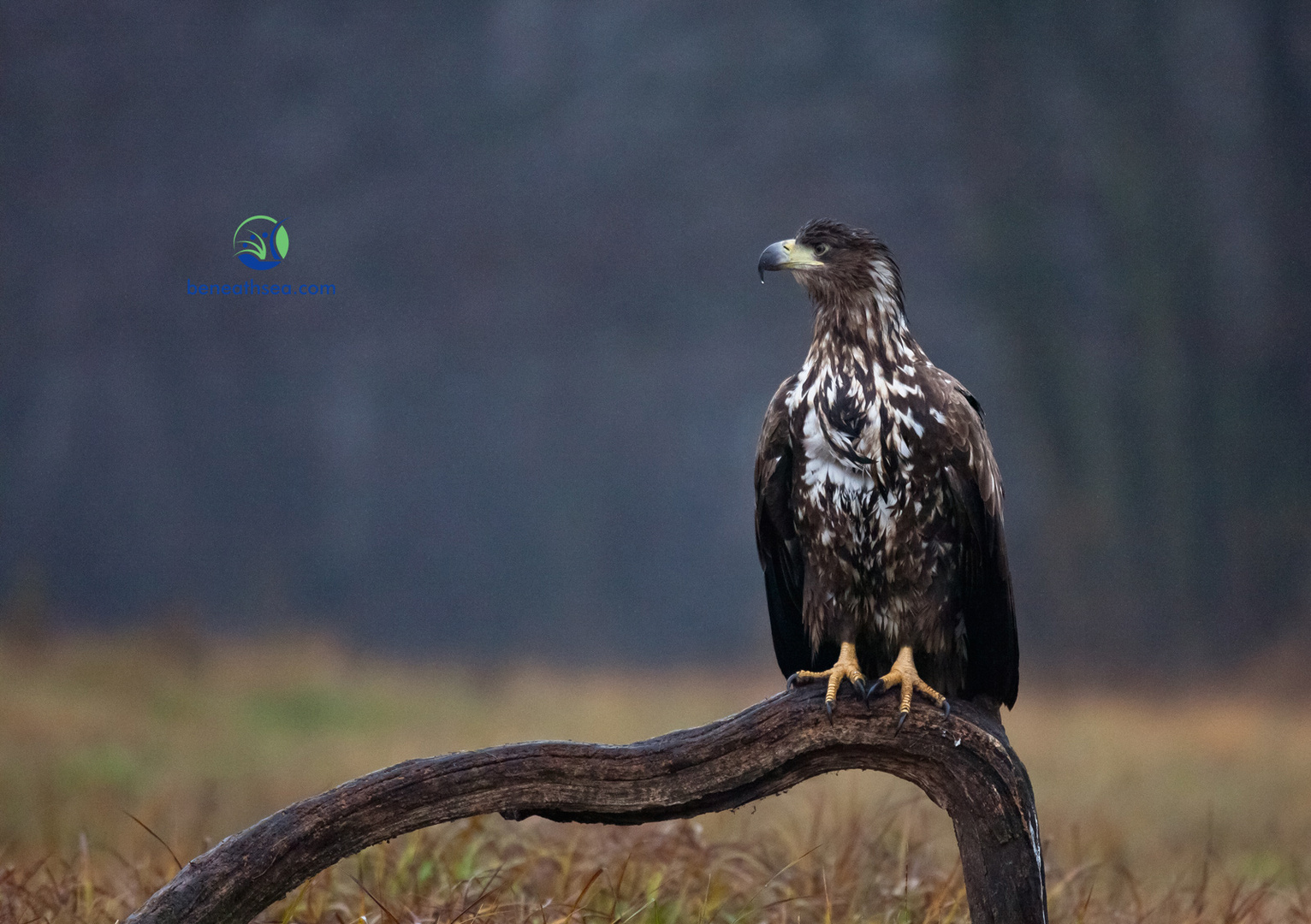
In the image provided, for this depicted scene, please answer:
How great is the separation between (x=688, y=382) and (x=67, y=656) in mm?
5147

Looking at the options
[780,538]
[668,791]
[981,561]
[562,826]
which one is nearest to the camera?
[668,791]

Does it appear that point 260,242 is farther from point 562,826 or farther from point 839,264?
point 839,264

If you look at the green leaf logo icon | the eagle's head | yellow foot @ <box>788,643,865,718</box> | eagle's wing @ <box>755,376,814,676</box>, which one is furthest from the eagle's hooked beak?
the green leaf logo icon

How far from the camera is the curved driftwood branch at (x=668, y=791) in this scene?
2668 millimetres

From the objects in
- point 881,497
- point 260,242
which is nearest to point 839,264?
point 881,497

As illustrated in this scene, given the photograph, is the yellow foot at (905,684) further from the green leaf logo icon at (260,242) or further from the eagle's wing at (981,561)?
the green leaf logo icon at (260,242)

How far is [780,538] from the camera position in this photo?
3.33m

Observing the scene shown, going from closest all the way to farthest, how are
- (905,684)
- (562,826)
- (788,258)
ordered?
(905,684), (788,258), (562,826)

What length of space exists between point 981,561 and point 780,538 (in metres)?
0.54

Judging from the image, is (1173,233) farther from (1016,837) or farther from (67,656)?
(67,656)

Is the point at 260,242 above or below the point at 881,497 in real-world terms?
above

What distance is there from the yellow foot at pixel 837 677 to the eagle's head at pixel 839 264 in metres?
0.92

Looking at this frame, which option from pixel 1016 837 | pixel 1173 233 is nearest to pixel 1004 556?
pixel 1016 837

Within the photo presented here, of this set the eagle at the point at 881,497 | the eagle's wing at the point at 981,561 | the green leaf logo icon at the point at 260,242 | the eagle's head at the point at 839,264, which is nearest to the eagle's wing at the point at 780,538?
the eagle at the point at 881,497
